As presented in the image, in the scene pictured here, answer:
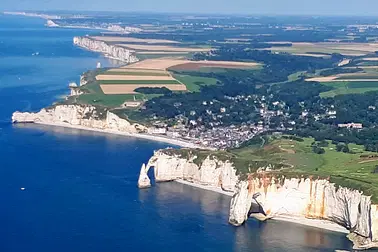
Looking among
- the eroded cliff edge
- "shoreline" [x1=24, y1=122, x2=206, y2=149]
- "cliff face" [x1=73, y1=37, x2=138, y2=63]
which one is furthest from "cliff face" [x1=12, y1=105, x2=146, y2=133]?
"cliff face" [x1=73, y1=37, x2=138, y2=63]

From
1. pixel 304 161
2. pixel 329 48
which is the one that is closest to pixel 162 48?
pixel 329 48

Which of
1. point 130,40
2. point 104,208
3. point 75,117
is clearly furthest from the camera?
point 130,40

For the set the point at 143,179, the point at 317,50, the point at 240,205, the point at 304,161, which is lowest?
the point at 317,50

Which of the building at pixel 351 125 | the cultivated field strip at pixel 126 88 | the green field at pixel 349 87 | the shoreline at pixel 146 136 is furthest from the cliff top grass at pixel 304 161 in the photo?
the green field at pixel 349 87

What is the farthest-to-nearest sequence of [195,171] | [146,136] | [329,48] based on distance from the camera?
1. [329,48]
2. [146,136]
3. [195,171]

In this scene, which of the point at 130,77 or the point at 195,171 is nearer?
the point at 195,171

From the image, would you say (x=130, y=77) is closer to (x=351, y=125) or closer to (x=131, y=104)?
(x=131, y=104)

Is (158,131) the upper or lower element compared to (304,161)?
lower
